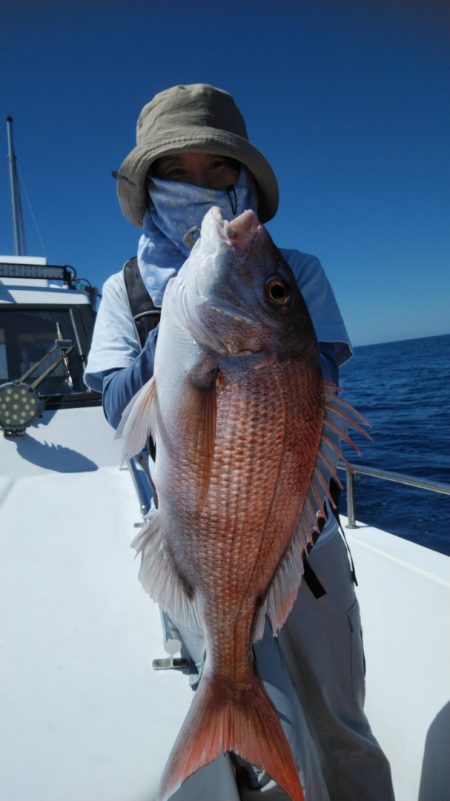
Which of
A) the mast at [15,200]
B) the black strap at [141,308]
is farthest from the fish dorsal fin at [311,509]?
the mast at [15,200]

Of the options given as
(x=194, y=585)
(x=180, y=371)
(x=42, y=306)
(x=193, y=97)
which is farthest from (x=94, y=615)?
(x=42, y=306)

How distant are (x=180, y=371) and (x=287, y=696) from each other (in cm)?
111

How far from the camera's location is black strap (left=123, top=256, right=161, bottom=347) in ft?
5.64

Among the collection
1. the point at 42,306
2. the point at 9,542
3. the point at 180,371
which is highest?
the point at 42,306

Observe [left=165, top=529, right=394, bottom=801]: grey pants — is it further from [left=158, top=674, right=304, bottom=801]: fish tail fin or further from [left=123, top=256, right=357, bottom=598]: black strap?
[left=158, top=674, right=304, bottom=801]: fish tail fin

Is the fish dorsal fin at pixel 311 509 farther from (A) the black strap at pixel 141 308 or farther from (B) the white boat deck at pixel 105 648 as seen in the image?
(A) the black strap at pixel 141 308

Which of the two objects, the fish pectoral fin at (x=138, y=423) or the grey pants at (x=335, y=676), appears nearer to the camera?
the fish pectoral fin at (x=138, y=423)

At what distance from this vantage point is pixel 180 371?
1.29 meters

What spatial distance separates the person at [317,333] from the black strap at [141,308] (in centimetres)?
3

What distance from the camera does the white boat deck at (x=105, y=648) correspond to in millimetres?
1429

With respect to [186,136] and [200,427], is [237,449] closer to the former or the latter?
[200,427]

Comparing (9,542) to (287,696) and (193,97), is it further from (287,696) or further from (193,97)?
(193,97)

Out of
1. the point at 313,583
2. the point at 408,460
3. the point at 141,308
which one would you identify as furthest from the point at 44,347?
the point at 408,460

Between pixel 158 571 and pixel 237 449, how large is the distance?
0.47 metres
